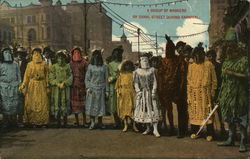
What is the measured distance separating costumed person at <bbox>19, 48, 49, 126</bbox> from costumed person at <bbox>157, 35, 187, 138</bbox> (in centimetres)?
292

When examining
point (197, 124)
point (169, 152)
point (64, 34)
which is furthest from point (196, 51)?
point (64, 34)

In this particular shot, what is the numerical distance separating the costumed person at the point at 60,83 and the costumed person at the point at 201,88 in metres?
3.07

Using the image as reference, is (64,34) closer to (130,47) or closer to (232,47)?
(130,47)

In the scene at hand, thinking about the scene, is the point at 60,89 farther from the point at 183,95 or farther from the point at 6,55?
the point at 183,95

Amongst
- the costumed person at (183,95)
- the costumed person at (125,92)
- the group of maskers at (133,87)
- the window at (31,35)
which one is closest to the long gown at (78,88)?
the group of maskers at (133,87)

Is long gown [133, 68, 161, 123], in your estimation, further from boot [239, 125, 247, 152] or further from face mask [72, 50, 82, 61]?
boot [239, 125, 247, 152]

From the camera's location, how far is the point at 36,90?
28.3 feet

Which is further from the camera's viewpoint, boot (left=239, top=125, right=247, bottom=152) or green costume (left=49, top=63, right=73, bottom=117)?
green costume (left=49, top=63, right=73, bottom=117)

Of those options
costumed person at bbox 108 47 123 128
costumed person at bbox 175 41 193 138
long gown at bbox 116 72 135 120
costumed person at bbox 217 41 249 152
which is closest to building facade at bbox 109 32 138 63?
costumed person at bbox 108 47 123 128

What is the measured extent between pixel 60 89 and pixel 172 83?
279cm

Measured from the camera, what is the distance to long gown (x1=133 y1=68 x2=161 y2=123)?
7.73m

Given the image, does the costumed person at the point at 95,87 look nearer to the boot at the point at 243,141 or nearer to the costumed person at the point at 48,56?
the costumed person at the point at 48,56

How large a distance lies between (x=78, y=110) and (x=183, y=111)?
8.57ft

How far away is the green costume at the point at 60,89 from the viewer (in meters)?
8.59
